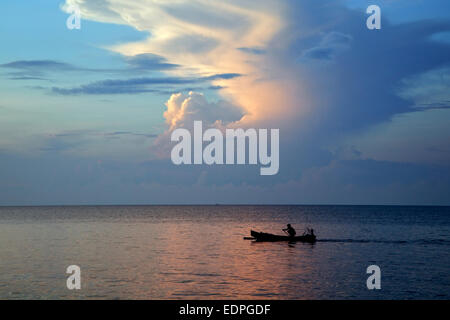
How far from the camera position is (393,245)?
54.8 meters

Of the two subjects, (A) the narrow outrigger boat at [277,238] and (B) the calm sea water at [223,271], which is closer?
(B) the calm sea water at [223,271]

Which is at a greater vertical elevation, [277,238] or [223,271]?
[277,238]

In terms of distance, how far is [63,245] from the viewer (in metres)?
53.2

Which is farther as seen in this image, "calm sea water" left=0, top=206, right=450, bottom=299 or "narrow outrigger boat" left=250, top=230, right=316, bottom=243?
"narrow outrigger boat" left=250, top=230, right=316, bottom=243

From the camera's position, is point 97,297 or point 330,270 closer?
point 97,297

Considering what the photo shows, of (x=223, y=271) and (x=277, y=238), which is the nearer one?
(x=223, y=271)

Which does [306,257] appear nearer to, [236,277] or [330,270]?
[330,270]
